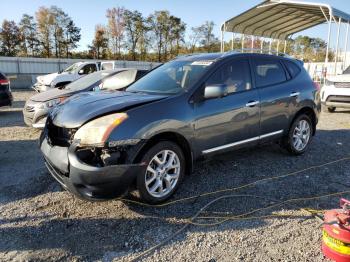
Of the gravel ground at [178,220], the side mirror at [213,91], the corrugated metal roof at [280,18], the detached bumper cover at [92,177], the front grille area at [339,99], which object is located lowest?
the gravel ground at [178,220]

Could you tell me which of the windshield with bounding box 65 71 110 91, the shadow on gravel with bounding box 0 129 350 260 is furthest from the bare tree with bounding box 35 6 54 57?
the shadow on gravel with bounding box 0 129 350 260

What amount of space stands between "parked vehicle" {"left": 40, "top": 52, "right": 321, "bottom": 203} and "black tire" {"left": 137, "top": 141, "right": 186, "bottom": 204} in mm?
11

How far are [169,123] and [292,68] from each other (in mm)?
3012

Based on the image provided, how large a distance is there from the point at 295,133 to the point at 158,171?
3.00 metres

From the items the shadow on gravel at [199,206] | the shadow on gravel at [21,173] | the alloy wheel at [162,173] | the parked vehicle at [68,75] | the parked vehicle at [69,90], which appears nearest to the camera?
the shadow on gravel at [199,206]

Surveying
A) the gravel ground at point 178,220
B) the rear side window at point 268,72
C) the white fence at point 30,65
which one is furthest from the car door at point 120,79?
the white fence at point 30,65

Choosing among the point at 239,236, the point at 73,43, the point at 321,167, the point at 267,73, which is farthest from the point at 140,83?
the point at 73,43

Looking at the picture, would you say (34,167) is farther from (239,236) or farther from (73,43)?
(73,43)

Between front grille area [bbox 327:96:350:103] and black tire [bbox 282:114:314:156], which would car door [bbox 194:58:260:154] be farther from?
front grille area [bbox 327:96:350:103]

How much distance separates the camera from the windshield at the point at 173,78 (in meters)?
4.18

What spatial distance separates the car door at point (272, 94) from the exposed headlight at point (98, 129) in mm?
2380

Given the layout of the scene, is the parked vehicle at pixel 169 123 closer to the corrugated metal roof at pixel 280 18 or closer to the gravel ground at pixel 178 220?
the gravel ground at pixel 178 220

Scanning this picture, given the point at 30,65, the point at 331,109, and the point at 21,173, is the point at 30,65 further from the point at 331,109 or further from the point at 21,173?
the point at 21,173

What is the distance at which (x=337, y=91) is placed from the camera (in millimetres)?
10031
